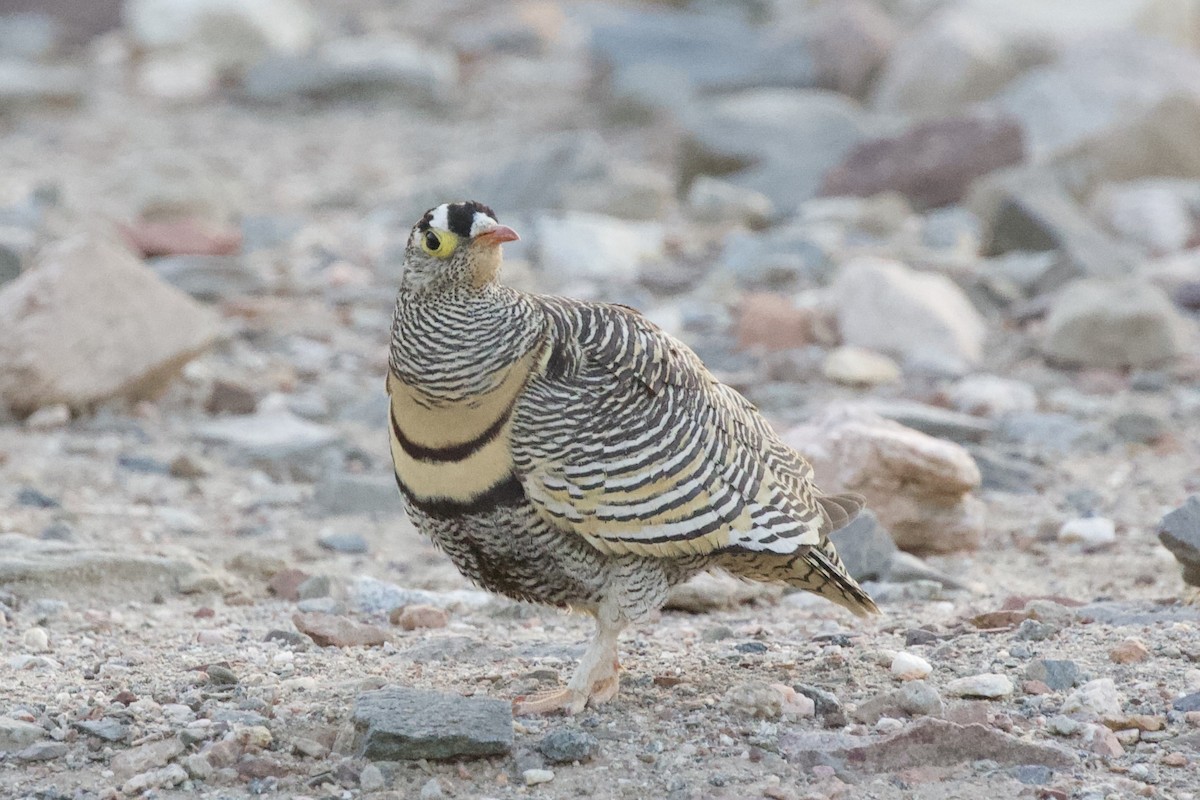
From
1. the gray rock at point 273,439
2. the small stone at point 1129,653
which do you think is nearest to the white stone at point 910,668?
the small stone at point 1129,653

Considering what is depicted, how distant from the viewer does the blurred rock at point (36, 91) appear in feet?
54.5

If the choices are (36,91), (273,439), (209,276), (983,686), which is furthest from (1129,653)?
(36,91)

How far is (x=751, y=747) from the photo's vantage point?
4.23m

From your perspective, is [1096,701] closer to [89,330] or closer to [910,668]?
[910,668]

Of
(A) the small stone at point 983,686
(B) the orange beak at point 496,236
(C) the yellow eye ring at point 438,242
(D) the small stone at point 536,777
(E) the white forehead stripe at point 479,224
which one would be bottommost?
(D) the small stone at point 536,777

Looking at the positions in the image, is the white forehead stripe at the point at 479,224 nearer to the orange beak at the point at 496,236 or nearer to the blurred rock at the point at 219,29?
the orange beak at the point at 496,236

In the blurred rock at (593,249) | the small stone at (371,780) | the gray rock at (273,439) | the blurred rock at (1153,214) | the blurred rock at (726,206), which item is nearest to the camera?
the small stone at (371,780)

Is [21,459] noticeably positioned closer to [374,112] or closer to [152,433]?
[152,433]

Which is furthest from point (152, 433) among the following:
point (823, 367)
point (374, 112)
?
point (374, 112)

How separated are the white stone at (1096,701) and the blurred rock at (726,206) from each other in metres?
8.10

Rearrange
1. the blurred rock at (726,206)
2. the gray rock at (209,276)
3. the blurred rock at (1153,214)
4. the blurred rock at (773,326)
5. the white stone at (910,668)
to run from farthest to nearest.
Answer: the blurred rock at (726,206)
the blurred rock at (1153,214)
the gray rock at (209,276)
the blurred rock at (773,326)
the white stone at (910,668)

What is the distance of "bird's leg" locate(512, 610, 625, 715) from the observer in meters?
4.46

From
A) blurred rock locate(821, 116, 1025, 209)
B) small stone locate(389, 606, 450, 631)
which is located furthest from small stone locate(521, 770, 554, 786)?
blurred rock locate(821, 116, 1025, 209)

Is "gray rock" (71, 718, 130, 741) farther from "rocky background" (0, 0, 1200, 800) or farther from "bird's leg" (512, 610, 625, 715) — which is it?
"bird's leg" (512, 610, 625, 715)
